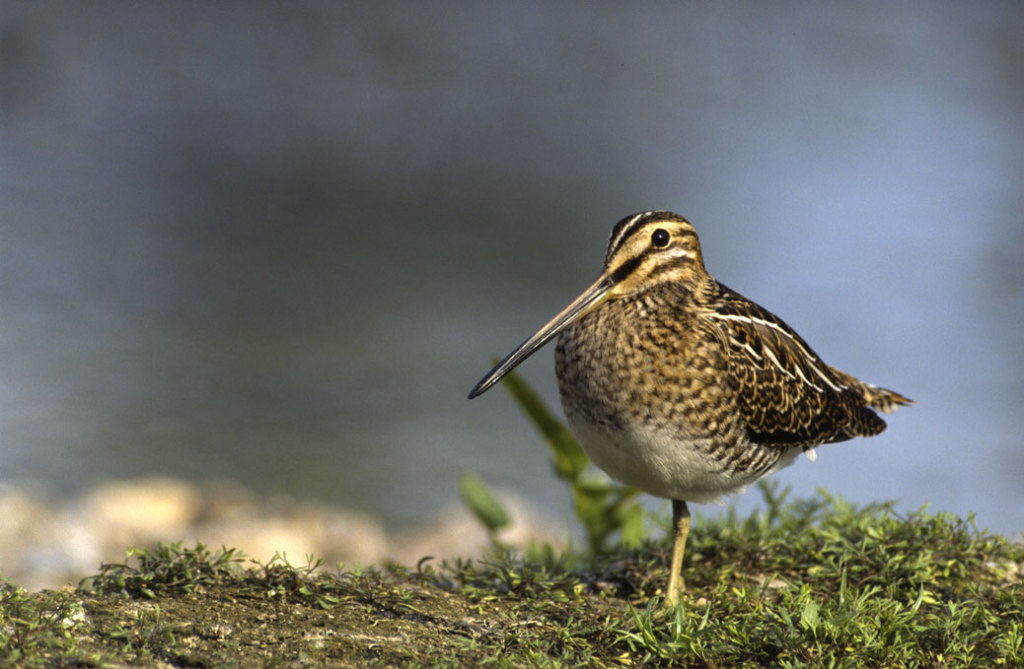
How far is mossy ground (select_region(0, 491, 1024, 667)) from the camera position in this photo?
10.4 ft

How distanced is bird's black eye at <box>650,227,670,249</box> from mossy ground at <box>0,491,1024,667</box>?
4.95ft

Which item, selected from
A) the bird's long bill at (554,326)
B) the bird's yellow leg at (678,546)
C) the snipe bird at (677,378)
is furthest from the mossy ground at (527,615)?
the bird's long bill at (554,326)

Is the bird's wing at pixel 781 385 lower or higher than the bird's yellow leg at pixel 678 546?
higher

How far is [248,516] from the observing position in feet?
24.2

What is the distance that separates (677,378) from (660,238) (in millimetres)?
821

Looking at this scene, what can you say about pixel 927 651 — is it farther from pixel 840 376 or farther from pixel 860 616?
pixel 840 376

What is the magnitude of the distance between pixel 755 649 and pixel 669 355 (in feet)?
4.26

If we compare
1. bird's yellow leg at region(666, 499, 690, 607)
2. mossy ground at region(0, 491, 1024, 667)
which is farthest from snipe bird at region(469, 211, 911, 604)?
mossy ground at region(0, 491, 1024, 667)

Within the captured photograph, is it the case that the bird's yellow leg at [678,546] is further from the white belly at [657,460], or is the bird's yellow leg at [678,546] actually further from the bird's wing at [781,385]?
the bird's wing at [781,385]

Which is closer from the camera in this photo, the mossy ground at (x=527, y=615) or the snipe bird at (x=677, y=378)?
the mossy ground at (x=527, y=615)

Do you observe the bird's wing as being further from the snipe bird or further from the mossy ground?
the mossy ground

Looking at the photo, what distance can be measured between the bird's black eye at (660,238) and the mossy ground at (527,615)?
1.51 m

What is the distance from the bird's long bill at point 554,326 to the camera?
15.2 ft

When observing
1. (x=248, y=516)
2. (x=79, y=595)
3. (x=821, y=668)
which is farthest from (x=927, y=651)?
(x=248, y=516)
